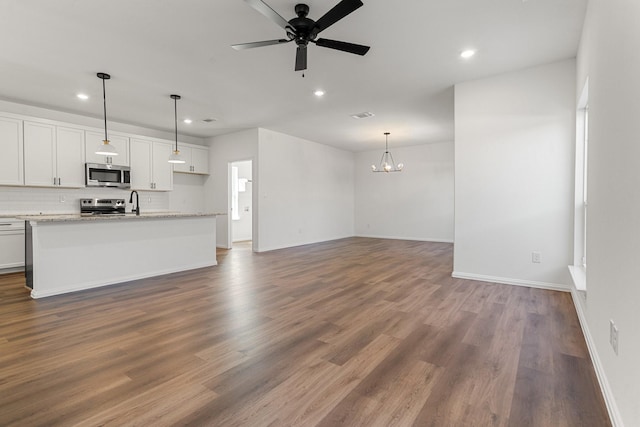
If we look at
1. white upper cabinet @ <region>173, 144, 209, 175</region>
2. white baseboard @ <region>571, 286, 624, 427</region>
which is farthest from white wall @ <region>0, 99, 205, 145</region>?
white baseboard @ <region>571, 286, 624, 427</region>

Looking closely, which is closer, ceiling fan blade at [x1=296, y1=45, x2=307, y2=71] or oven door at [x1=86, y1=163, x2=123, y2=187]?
ceiling fan blade at [x1=296, y1=45, x2=307, y2=71]

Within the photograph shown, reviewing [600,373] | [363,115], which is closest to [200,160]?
[363,115]

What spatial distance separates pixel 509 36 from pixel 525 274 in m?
2.80

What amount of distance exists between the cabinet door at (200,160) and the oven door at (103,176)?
5.69 ft

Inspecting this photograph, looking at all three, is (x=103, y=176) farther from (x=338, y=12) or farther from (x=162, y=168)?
(x=338, y=12)

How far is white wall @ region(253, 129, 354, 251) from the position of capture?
7.12m

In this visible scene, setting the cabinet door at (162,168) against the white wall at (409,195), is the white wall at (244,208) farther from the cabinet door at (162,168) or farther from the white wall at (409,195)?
the white wall at (409,195)

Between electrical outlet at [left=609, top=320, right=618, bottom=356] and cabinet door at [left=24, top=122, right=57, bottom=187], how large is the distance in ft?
23.9

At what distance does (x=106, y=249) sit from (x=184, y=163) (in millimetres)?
3537

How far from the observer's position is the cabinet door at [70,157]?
17.8 ft

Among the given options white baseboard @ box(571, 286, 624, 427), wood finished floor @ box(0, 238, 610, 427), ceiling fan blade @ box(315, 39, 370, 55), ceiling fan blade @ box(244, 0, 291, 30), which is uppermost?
ceiling fan blade @ box(244, 0, 291, 30)

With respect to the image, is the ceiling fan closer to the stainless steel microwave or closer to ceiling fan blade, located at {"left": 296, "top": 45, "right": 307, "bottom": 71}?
ceiling fan blade, located at {"left": 296, "top": 45, "right": 307, "bottom": 71}

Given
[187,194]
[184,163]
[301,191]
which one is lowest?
[187,194]

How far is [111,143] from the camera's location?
601 centimetres
